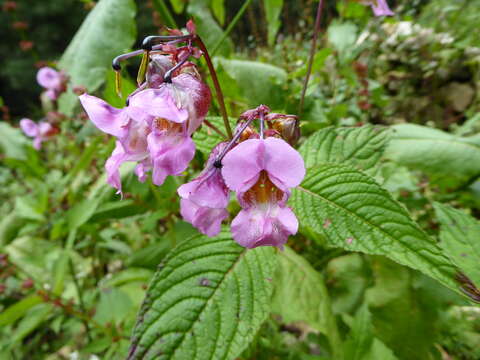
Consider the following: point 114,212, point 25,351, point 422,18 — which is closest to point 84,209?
point 114,212

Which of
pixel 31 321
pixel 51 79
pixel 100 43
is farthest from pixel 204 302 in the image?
pixel 51 79

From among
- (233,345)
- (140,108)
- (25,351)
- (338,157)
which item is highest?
(140,108)

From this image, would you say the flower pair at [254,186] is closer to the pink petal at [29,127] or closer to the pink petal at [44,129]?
the pink petal at [44,129]

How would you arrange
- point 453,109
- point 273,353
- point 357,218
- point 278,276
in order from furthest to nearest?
1. point 453,109
2. point 273,353
3. point 278,276
4. point 357,218

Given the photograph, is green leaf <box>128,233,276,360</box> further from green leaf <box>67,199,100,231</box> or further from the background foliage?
green leaf <box>67,199,100,231</box>

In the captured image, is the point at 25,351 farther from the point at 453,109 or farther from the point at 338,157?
the point at 453,109

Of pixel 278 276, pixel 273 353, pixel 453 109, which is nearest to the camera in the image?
pixel 278 276

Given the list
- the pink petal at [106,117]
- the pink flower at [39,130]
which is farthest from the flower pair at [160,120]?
the pink flower at [39,130]
